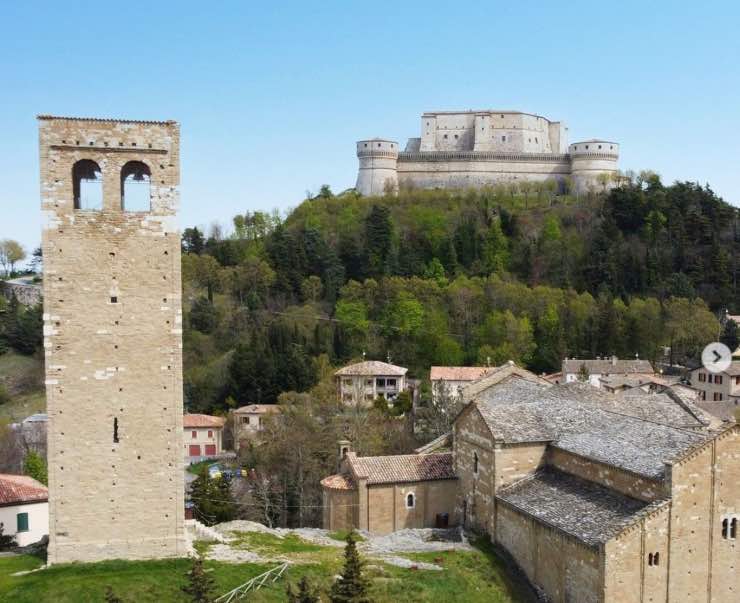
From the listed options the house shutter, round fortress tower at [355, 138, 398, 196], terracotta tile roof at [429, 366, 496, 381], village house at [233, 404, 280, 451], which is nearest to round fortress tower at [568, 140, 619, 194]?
round fortress tower at [355, 138, 398, 196]

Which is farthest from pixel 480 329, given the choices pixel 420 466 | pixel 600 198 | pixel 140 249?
pixel 140 249

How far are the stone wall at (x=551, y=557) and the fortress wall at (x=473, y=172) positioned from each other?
70706mm

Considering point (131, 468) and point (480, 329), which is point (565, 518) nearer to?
point (131, 468)

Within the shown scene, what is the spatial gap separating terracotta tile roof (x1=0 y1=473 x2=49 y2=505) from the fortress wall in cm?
6946

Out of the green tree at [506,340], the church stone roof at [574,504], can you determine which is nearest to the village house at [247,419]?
the green tree at [506,340]

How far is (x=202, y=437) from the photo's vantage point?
5150 cm

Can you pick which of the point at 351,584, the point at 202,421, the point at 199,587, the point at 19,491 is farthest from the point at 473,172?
the point at 199,587

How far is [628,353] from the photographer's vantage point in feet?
193

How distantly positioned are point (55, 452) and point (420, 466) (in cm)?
1348

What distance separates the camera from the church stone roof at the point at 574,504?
17578 mm

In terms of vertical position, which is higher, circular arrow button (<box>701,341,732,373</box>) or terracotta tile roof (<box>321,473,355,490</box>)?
circular arrow button (<box>701,341,732,373</box>)

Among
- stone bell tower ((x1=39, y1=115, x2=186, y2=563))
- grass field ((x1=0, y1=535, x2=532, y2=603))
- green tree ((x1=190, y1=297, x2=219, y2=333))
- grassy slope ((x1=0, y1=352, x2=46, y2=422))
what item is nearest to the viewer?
grass field ((x1=0, y1=535, x2=532, y2=603))

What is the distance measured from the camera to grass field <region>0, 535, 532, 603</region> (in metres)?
15.3

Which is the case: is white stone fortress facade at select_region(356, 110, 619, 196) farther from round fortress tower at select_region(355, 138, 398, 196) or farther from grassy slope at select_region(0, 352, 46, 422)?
grassy slope at select_region(0, 352, 46, 422)
